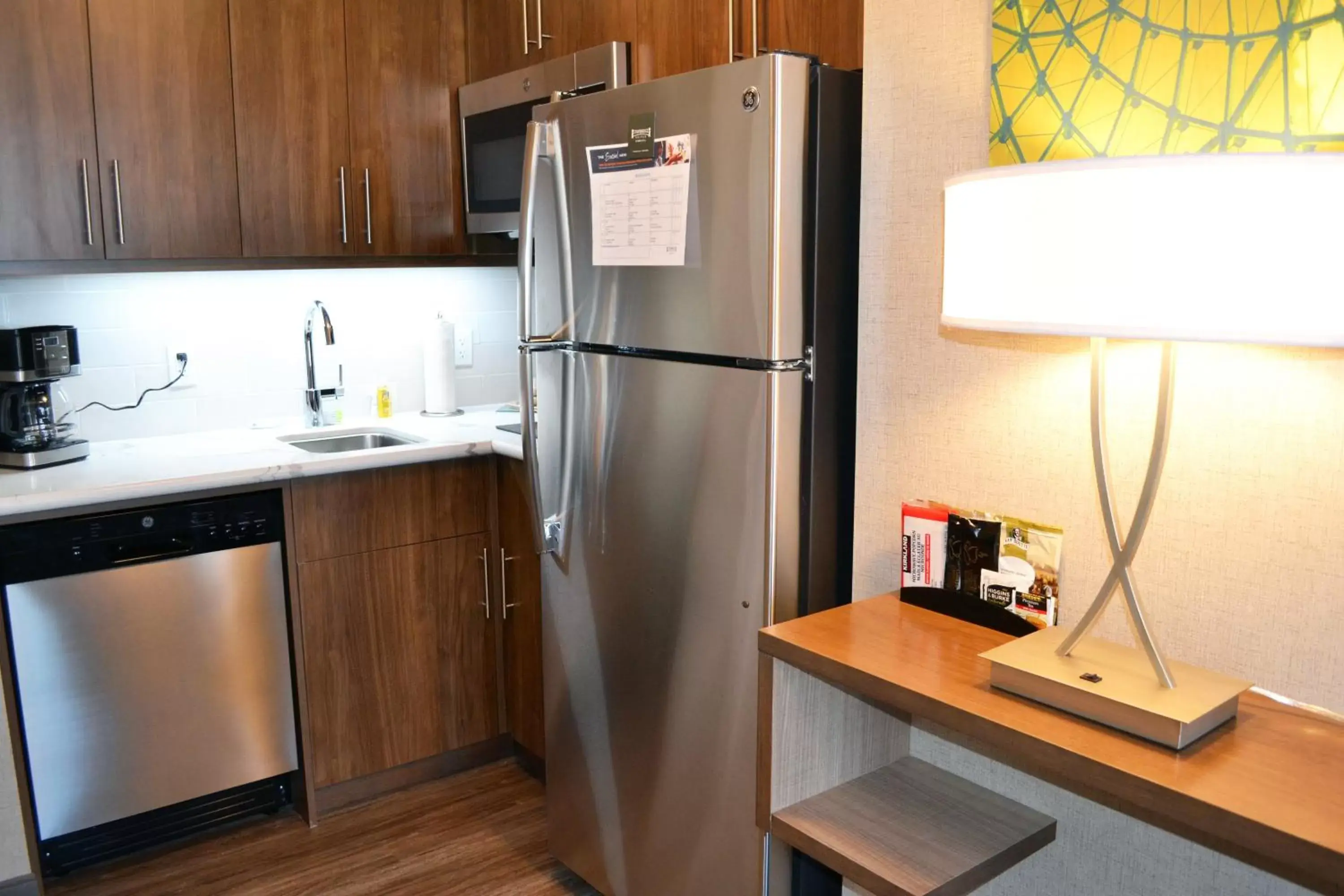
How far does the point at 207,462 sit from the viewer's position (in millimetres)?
2566

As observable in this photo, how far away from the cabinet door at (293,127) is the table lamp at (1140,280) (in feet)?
6.66

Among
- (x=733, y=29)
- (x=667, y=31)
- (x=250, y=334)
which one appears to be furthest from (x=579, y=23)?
(x=250, y=334)

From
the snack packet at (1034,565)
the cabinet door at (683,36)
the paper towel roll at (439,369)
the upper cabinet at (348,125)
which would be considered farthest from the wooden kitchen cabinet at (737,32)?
the paper towel roll at (439,369)

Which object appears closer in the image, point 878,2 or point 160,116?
point 878,2

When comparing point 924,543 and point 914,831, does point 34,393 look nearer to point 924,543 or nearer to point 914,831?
point 924,543

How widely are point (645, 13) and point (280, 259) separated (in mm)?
1191

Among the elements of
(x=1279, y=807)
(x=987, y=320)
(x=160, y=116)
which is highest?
(x=160, y=116)

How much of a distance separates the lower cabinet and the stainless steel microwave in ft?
2.87

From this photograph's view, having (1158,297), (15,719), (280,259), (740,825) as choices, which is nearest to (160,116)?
(280,259)

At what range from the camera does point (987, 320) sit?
1.20 m

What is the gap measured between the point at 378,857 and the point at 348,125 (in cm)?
185

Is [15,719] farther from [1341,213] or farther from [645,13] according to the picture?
[1341,213]

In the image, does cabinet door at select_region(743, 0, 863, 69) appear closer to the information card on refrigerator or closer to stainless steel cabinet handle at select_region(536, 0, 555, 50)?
the information card on refrigerator

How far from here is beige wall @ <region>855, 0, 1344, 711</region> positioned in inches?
49.9
